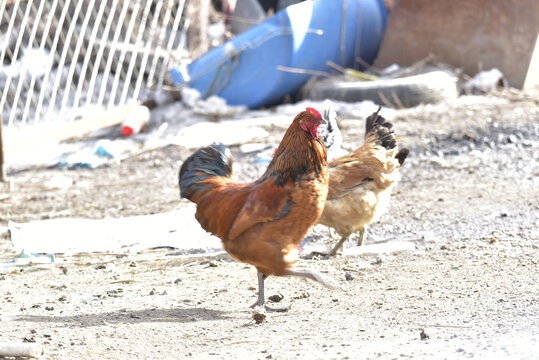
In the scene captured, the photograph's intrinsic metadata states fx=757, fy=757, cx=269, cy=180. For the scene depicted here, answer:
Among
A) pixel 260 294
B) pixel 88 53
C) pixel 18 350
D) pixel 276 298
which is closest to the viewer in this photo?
pixel 18 350

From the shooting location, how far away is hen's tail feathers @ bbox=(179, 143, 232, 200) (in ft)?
14.6

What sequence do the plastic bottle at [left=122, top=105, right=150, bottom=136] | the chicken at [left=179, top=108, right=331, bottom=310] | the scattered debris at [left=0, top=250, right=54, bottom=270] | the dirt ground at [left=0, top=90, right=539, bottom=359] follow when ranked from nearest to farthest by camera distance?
the dirt ground at [left=0, top=90, right=539, bottom=359] < the chicken at [left=179, top=108, right=331, bottom=310] < the scattered debris at [left=0, top=250, right=54, bottom=270] < the plastic bottle at [left=122, top=105, right=150, bottom=136]

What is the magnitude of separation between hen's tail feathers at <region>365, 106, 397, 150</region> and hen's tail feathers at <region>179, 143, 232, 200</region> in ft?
4.37

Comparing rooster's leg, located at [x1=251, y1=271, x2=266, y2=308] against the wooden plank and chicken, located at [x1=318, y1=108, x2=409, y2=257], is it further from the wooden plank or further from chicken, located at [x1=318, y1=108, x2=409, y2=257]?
the wooden plank

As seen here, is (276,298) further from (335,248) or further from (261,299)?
(335,248)

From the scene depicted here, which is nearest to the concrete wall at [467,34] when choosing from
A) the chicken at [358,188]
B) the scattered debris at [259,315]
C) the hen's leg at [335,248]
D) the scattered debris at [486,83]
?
the scattered debris at [486,83]

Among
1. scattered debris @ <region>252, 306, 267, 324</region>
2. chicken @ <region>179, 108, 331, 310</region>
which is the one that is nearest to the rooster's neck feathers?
chicken @ <region>179, 108, 331, 310</region>

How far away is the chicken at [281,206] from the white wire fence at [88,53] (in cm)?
591

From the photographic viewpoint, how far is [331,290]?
4539mm

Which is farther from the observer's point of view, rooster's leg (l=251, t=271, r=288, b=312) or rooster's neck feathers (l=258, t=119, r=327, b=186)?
rooster's leg (l=251, t=271, r=288, b=312)

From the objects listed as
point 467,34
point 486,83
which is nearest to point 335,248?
point 486,83

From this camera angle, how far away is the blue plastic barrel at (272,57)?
31.4 ft

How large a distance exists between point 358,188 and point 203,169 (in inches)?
46.2

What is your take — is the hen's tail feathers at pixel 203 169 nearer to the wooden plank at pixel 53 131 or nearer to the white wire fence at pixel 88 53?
the wooden plank at pixel 53 131
